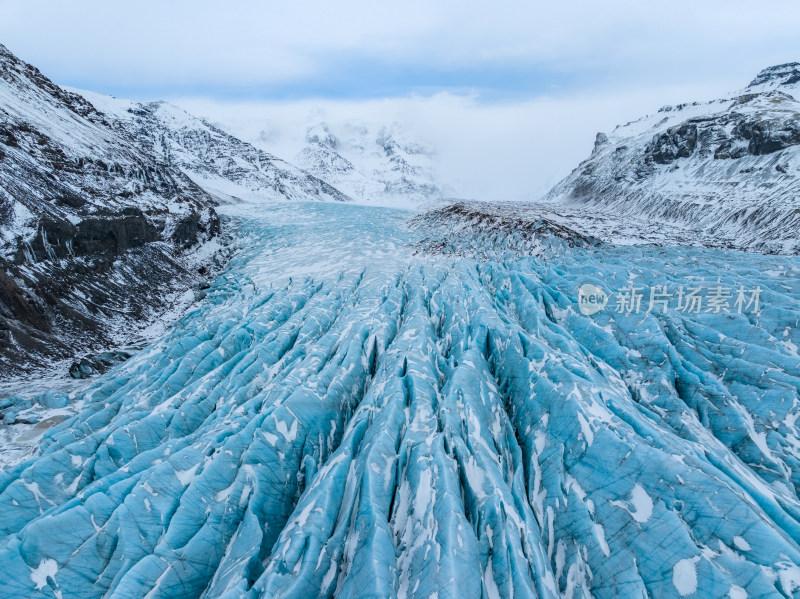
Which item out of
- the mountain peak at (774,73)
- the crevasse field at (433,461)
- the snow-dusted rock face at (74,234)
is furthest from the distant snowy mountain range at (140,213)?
the mountain peak at (774,73)

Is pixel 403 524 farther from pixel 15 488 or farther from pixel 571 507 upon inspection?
pixel 15 488

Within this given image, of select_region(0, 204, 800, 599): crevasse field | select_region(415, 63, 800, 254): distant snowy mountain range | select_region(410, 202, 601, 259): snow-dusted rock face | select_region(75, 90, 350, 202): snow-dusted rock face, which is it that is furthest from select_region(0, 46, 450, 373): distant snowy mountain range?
select_region(75, 90, 350, 202): snow-dusted rock face

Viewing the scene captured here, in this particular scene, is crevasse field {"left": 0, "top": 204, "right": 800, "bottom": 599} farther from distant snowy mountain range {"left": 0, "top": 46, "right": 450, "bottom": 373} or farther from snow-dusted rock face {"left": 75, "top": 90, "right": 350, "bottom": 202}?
snow-dusted rock face {"left": 75, "top": 90, "right": 350, "bottom": 202}

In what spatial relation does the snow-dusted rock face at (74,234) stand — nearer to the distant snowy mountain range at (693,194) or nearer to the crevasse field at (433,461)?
the crevasse field at (433,461)

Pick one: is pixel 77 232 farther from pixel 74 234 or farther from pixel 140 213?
pixel 140 213

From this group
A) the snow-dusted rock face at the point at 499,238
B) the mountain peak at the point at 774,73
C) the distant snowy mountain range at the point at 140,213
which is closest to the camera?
the distant snowy mountain range at the point at 140,213

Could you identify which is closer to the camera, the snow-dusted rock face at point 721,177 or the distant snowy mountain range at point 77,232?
the distant snowy mountain range at point 77,232

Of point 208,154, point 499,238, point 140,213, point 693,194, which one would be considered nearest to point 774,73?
point 693,194
